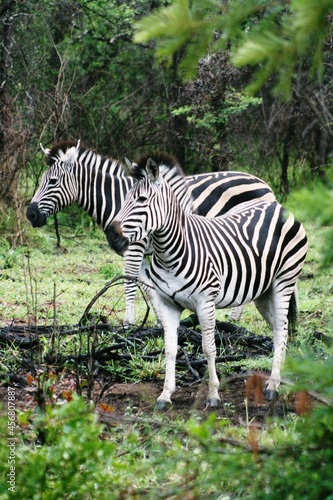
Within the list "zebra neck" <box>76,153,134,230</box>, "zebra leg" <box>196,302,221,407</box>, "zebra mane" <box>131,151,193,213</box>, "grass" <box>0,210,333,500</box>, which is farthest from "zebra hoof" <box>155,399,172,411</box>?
"zebra neck" <box>76,153,134,230</box>

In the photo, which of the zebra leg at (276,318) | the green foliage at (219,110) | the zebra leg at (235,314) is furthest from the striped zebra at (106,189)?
the green foliage at (219,110)

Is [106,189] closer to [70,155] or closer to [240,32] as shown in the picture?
[70,155]

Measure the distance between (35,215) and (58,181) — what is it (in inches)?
21.6

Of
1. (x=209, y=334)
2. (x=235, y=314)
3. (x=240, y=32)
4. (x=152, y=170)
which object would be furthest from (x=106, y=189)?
(x=240, y=32)

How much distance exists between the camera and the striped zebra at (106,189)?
8.52 meters

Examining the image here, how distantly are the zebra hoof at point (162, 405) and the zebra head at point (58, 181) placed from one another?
395 cm

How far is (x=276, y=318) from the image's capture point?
20.8 ft

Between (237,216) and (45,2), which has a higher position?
(45,2)

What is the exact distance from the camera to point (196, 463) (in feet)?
8.82

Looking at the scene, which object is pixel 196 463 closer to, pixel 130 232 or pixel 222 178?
pixel 130 232

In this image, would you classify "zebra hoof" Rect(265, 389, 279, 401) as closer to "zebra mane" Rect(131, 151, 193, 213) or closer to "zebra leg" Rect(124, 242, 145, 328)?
"zebra mane" Rect(131, 151, 193, 213)

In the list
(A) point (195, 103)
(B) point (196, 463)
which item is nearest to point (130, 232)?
(B) point (196, 463)

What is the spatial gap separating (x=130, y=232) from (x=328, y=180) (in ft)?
11.0

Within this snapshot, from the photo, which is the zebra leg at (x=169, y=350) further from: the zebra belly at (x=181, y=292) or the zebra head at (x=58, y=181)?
the zebra head at (x=58, y=181)
